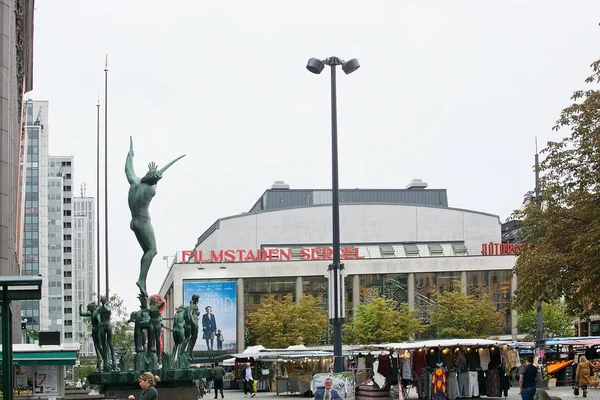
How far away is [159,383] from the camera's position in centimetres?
2555

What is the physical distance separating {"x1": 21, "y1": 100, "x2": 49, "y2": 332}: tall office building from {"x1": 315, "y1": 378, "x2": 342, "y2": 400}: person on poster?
5328 inches

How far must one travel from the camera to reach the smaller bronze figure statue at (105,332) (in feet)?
84.4

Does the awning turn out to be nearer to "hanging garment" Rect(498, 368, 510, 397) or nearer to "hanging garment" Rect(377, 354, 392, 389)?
"hanging garment" Rect(377, 354, 392, 389)

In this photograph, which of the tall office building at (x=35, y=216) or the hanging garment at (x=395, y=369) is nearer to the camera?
the hanging garment at (x=395, y=369)

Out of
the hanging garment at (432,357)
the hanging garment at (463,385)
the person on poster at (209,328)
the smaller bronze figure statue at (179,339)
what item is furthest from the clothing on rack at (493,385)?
the person on poster at (209,328)

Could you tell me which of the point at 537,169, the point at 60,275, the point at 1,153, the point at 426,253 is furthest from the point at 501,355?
the point at 60,275

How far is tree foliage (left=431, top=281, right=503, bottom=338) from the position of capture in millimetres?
82812

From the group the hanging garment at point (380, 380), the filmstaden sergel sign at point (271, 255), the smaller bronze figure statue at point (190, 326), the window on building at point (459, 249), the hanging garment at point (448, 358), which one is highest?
the window on building at point (459, 249)

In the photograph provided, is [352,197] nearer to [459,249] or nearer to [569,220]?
[459,249]

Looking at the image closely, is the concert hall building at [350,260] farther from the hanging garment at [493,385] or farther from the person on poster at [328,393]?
the person on poster at [328,393]

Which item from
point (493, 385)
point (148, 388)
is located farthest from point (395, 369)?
point (148, 388)

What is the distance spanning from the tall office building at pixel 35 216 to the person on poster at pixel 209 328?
232 feet

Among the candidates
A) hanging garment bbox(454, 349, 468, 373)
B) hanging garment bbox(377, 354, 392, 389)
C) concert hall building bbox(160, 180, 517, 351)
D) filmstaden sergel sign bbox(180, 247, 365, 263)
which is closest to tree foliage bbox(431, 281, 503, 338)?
concert hall building bbox(160, 180, 517, 351)

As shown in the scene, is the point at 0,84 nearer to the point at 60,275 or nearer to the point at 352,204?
the point at 352,204
